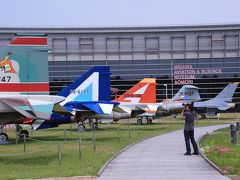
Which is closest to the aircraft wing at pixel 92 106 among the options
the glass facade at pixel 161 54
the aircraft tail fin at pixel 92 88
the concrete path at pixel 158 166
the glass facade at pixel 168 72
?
the aircraft tail fin at pixel 92 88

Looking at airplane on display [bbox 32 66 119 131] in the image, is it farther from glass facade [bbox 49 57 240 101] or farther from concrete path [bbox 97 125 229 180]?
glass facade [bbox 49 57 240 101]

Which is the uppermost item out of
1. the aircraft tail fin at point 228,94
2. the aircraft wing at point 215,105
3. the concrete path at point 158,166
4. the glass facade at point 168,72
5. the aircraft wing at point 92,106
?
the glass facade at point 168,72

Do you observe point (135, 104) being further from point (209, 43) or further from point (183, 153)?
point (209, 43)

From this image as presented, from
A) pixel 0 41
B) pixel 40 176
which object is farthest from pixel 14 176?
pixel 0 41

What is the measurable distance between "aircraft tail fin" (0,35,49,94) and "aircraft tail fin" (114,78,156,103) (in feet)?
77.7

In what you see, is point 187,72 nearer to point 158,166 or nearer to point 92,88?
point 92,88

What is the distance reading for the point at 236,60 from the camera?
8431 cm

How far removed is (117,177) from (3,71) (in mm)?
7085

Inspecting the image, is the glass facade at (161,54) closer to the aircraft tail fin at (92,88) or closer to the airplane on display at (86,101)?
the airplane on display at (86,101)

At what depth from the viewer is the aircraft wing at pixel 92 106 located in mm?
26878

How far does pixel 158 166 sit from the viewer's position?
1417 cm

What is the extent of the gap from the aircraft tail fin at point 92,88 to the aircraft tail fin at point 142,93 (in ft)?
37.6

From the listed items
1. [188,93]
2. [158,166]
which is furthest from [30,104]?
[188,93]

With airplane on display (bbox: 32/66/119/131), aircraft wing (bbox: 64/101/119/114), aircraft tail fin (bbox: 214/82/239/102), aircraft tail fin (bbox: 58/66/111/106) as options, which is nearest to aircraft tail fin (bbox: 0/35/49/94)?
aircraft wing (bbox: 64/101/119/114)
